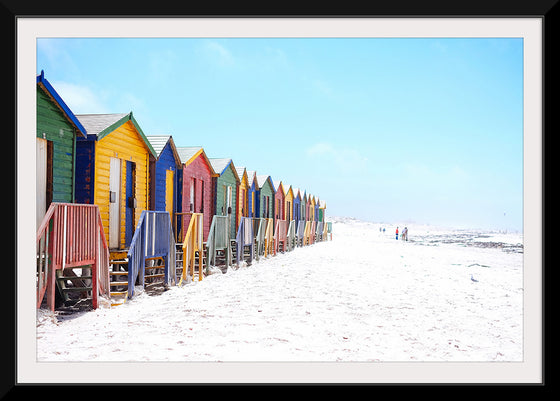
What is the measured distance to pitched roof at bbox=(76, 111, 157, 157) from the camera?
30.6 feet

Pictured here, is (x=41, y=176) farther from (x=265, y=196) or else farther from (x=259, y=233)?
(x=265, y=196)

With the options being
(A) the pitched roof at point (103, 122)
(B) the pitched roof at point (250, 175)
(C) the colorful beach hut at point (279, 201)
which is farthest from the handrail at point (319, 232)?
(A) the pitched roof at point (103, 122)

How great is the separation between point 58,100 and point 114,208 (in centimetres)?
307

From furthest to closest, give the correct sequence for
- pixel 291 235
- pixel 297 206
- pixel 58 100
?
pixel 297 206 → pixel 291 235 → pixel 58 100

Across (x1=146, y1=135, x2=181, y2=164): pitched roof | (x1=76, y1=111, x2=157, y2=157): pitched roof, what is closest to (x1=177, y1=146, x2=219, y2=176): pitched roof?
(x1=146, y1=135, x2=181, y2=164): pitched roof

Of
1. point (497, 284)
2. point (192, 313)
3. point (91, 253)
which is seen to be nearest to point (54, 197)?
point (91, 253)

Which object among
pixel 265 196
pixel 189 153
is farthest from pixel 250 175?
pixel 189 153

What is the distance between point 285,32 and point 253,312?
4.50 m

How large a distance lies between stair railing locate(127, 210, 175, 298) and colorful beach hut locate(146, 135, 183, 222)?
2496 mm

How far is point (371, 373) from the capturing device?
3.88m

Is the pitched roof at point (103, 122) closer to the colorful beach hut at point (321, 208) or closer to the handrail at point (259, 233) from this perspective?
the handrail at point (259, 233)

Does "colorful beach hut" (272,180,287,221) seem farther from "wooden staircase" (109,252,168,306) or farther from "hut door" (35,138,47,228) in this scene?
"hut door" (35,138,47,228)

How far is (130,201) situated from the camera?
1087 centimetres
